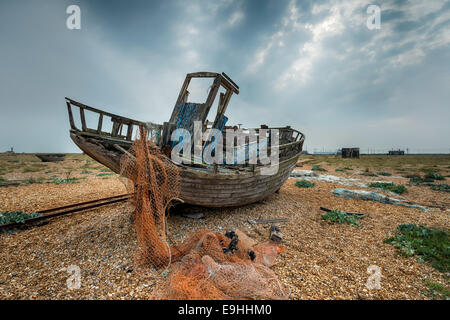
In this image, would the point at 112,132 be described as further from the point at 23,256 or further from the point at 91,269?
the point at 91,269

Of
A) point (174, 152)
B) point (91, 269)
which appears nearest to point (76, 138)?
point (174, 152)

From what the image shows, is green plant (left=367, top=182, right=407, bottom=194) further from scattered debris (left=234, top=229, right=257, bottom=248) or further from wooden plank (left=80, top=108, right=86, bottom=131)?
wooden plank (left=80, top=108, right=86, bottom=131)

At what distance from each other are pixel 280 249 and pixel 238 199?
217cm

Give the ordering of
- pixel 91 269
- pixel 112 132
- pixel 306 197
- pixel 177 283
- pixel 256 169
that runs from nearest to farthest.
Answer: pixel 177 283, pixel 91 269, pixel 256 169, pixel 112 132, pixel 306 197

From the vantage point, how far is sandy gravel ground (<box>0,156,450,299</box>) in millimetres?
3229

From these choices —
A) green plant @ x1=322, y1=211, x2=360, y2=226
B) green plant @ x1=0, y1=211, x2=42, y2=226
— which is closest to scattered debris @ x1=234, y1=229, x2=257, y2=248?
green plant @ x1=322, y1=211, x2=360, y2=226

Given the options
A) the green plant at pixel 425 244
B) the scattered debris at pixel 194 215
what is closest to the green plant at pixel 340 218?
the green plant at pixel 425 244

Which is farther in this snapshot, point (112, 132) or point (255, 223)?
point (112, 132)

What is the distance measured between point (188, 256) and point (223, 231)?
6.32ft

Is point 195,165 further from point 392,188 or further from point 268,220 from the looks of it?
point 392,188

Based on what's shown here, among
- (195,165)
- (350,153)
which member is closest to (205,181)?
(195,165)

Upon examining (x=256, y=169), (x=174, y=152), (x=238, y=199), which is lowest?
(x=238, y=199)

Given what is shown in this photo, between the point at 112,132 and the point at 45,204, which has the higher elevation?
the point at 112,132

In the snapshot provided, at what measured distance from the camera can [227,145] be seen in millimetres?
7855
